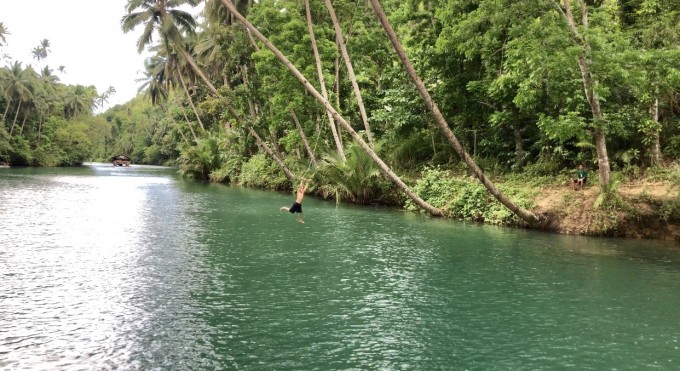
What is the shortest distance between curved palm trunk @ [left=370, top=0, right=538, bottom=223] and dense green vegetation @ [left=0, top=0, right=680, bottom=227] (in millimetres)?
66

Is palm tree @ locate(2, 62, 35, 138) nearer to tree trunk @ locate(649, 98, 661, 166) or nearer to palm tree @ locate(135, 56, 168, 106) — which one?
palm tree @ locate(135, 56, 168, 106)

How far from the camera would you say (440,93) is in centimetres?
2680

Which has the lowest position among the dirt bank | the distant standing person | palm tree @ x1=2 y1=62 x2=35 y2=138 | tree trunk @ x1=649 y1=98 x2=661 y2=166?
the dirt bank

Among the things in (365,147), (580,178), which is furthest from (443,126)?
(580,178)

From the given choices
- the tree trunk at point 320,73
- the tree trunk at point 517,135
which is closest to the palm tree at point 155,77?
the tree trunk at point 320,73

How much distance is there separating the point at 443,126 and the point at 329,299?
897 centimetres

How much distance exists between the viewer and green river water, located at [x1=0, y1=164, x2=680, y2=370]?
695 cm

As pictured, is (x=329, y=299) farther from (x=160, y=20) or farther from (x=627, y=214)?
(x=160, y=20)

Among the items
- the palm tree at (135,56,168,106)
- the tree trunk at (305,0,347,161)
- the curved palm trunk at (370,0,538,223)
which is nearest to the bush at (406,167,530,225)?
the curved palm trunk at (370,0,538,223)

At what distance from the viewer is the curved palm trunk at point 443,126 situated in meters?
15.9

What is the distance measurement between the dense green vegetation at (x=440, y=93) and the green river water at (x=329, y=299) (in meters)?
4.89

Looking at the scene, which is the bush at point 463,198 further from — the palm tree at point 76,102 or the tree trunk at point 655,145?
the palm tree at point 76,102

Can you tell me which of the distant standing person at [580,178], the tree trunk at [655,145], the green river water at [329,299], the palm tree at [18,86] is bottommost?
the green river water at [329,299]

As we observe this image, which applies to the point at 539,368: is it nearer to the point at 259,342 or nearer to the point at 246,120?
the point at 259,342
